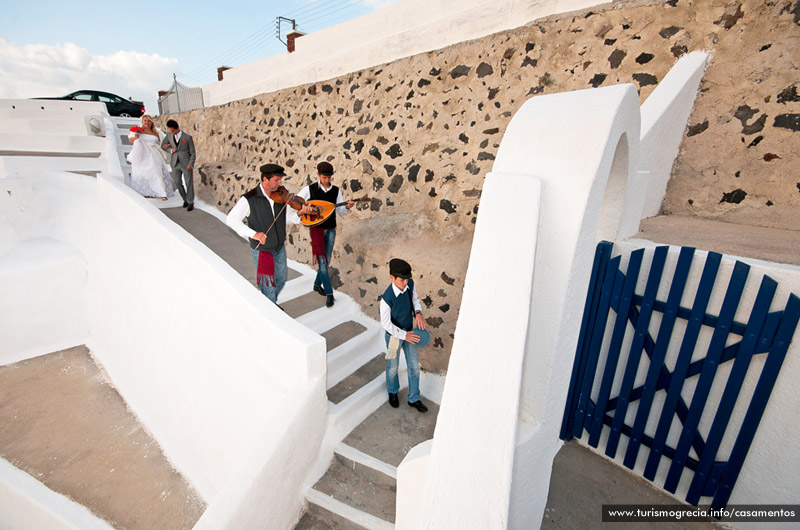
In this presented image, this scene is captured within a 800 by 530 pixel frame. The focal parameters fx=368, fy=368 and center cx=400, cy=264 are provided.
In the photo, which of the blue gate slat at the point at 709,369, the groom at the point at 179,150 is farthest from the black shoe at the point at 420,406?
the groom at the point at 179,150

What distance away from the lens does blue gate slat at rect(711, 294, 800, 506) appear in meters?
2.06

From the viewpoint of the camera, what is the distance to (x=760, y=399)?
2.21 metres

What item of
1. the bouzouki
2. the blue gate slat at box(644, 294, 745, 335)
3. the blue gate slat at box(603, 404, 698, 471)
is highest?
the bouzouki

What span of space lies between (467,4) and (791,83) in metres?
3.55

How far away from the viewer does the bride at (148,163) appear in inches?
279

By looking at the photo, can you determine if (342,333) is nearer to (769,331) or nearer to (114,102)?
(769,331)

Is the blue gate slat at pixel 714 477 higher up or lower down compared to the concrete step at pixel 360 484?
higher up

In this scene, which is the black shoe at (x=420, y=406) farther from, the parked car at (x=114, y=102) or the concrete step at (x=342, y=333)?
the parked car at (x=114, y=102)

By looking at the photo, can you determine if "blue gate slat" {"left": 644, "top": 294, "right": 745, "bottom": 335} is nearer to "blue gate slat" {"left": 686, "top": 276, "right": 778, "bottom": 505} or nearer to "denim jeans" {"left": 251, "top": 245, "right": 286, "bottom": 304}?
"blue gate slat" {"left": 686, "top": 276, "right": 778, "bottom": 505}

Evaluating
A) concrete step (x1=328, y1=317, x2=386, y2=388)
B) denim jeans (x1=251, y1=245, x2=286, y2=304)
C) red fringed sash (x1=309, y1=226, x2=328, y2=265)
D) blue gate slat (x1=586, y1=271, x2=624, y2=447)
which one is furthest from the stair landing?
blue gate slat (x1=586, y1=271, x2=624, y2=447)

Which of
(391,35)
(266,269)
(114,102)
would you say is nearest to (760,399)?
(266,269)

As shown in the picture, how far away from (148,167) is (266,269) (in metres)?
5.26

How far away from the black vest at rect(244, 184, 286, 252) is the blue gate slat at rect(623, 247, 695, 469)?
3.51m

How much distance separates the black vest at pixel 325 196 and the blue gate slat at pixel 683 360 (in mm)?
3666
